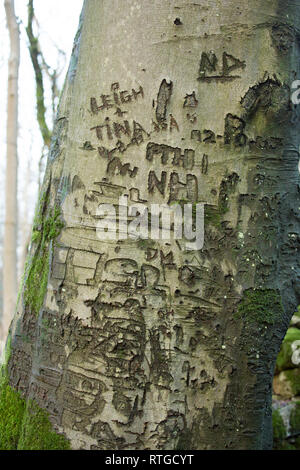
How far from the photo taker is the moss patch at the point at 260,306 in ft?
5.02

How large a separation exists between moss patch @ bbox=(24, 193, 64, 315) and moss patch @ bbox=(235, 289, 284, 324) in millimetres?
756

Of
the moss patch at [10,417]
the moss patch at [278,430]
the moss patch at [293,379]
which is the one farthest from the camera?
the moss patch at [293,379]

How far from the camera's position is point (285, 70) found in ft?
5.32

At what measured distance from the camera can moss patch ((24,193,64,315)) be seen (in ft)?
5.65

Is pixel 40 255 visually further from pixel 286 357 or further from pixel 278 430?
pixel 286 357

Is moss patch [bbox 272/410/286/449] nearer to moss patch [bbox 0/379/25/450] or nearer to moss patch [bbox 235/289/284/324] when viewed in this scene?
moss patch [bbox 235/289/284/324]

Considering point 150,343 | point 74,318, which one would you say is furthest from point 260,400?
point 74,318

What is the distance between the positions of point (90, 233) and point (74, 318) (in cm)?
31

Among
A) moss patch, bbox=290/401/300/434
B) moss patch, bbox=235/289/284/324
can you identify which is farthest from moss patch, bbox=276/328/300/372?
moss patch, bbox=235/289/284/324

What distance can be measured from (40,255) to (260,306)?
93cm

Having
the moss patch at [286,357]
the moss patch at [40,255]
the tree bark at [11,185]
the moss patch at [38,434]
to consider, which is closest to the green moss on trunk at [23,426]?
the moss patch at [38,434]

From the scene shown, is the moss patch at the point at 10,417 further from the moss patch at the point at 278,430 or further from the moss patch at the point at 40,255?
the moss patch at the point at 278,430

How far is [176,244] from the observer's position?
1.51 meters
